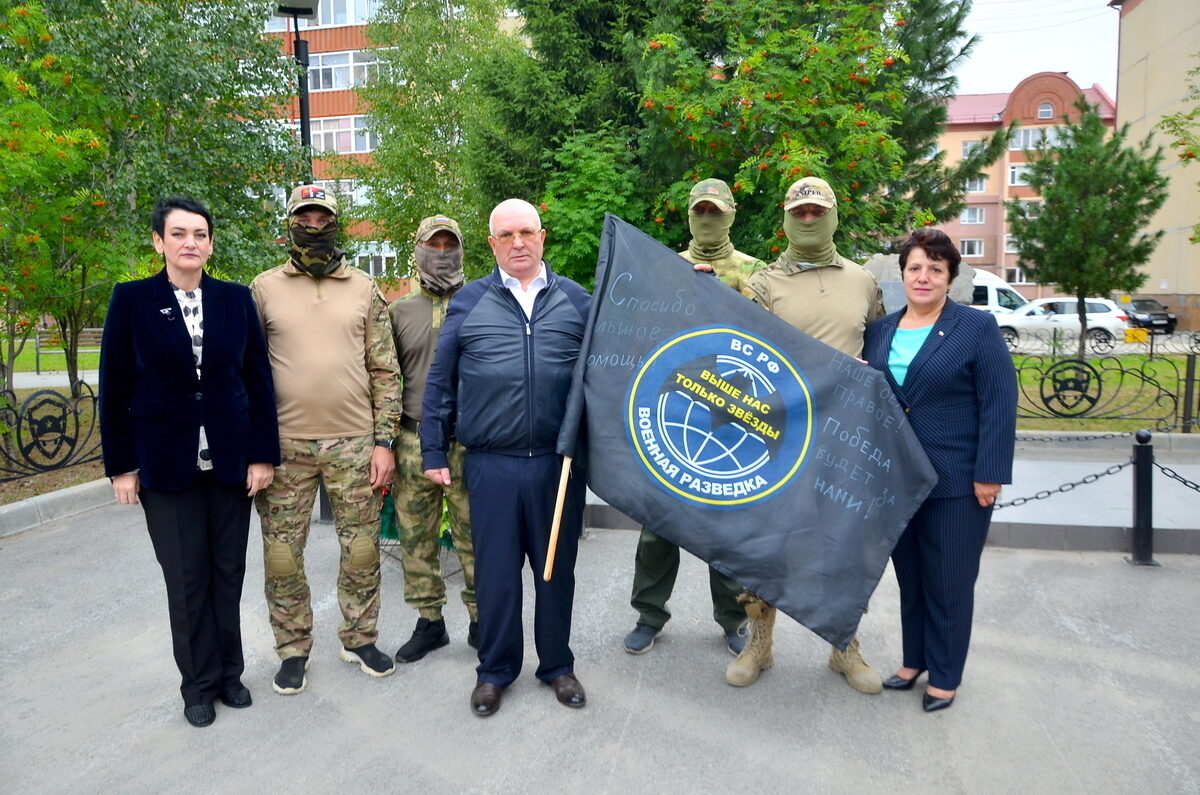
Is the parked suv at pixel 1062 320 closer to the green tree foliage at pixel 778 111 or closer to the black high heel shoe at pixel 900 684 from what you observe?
the green tree foliage at pixel 778 111

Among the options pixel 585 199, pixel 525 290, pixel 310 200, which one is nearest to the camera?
pixel 525 290

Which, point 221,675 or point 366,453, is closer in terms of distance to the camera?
point 221,675

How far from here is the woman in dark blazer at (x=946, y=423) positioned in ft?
11.9

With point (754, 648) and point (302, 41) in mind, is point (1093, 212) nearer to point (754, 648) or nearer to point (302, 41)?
point (302, 41)

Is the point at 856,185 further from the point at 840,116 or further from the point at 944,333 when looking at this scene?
the point at 944,333

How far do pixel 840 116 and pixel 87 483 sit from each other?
8985 mm

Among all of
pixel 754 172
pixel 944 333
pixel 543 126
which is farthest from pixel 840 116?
pixel 944 333

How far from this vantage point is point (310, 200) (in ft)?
13.2

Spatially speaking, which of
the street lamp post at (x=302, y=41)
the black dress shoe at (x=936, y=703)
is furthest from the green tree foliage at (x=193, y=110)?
the black dress shoe at (x=936, y=703)

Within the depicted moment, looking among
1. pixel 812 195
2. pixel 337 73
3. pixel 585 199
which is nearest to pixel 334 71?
pixel 337 73

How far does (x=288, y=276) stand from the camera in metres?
4.12

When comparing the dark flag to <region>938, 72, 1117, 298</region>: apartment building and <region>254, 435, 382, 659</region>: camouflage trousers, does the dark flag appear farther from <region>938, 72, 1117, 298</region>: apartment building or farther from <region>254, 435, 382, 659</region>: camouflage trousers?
<region>938, 72, 1117, 298</region>: apartment building

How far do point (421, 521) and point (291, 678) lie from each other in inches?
39.7

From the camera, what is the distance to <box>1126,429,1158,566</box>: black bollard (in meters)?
5.88
